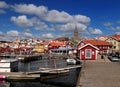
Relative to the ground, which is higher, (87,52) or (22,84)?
(87,52)

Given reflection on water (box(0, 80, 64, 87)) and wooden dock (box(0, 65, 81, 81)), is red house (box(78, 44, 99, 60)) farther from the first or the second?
reflection on water (box(0, 80, 64, 87))

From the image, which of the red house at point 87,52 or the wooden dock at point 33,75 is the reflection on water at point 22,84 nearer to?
the wooden dock at point 33,75

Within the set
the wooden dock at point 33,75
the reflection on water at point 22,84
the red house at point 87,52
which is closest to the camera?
the reflection on water at point 22,84

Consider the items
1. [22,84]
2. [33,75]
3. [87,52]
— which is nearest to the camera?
[22,84]

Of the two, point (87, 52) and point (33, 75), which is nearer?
point (33, 75)

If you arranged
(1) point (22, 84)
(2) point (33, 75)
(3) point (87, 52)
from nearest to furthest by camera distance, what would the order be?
(1) point (22, 84) → (2) point (33, 75) → (3) point (87, 52)

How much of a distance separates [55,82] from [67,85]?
259 cm

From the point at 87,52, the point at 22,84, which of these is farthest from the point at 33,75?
the point at 87,52

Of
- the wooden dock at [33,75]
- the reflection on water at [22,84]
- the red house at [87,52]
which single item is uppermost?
the red house at [87,52]

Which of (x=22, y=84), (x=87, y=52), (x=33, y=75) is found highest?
(x=87, y=52)

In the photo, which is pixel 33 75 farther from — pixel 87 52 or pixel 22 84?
pixel 87 52

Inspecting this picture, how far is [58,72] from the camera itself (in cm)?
3534

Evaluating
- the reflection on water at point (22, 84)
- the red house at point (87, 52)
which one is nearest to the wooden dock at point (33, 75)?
the reflection on water at point (22, 84)

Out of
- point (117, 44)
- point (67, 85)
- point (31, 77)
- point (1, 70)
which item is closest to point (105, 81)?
point (67, 85)
